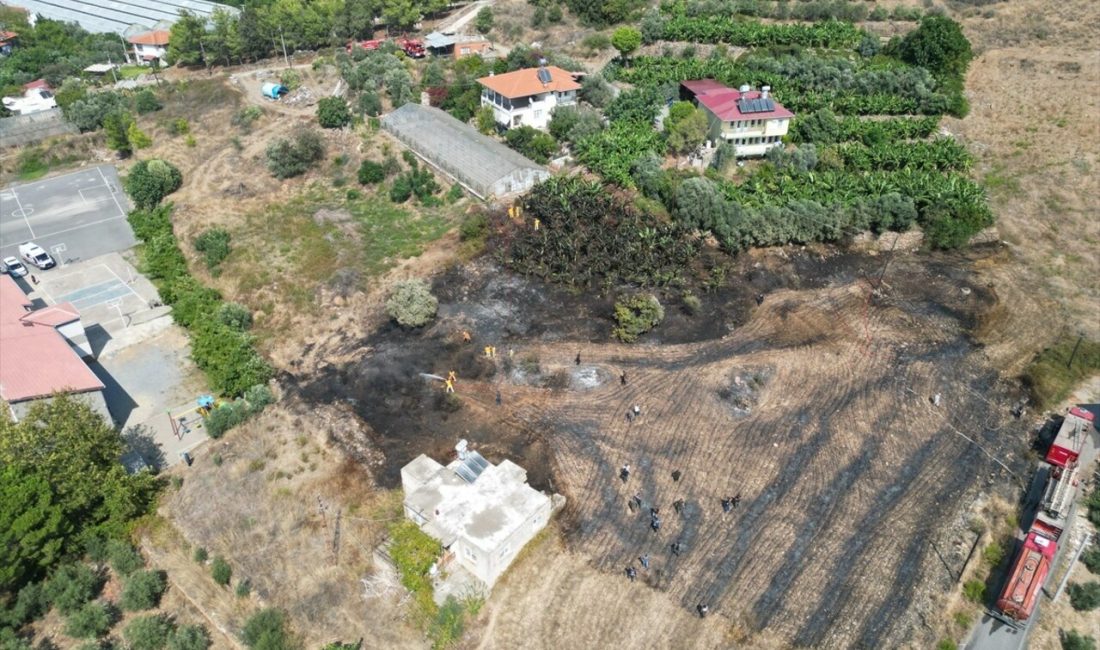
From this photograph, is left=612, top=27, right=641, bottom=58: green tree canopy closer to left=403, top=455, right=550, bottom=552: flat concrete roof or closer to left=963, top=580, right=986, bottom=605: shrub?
left=403, top=455, right=550, bottom=552: flat concrete roof

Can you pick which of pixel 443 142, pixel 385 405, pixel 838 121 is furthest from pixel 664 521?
pixel 838 121

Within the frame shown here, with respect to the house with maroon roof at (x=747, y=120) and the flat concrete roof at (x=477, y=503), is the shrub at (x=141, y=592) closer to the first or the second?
the flat concrete roof at (x=477, y=503)

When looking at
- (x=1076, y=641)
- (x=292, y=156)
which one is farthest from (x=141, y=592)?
(x=292, y=156)

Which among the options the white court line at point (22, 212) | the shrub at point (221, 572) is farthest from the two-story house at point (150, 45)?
the shrub at point (221, 572)

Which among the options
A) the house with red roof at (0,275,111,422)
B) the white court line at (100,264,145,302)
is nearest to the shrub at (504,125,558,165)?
the white court line at (100,264,145,302)

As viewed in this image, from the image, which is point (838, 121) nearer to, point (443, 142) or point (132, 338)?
point (443, 142)

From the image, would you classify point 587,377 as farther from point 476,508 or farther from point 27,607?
point 27,607
